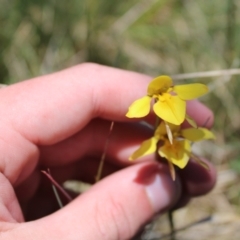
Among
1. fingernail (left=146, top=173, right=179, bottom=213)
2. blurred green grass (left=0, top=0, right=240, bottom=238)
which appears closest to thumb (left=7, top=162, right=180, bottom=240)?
fingernail (left=146, top=173, right=179, bottom=213)

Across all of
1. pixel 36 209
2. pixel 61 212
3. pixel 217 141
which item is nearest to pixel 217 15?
pixel 217 141

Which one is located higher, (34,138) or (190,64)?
(34,138)

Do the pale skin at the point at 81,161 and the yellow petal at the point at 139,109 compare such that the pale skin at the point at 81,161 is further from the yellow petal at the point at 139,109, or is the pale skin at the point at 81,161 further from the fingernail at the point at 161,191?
the yellow petal at the point at 139,109

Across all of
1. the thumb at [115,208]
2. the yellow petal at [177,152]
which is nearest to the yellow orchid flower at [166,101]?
the yellow petal at [177,152]

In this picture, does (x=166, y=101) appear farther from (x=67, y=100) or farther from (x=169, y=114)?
(x=67, y=100)

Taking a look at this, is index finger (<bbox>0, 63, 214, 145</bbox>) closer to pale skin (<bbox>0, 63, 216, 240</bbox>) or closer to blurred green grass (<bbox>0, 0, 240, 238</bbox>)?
pale skin (<bbox>0, 63, 216, 240</bbox>)

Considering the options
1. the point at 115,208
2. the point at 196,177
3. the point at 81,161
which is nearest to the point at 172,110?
the point at 115,208

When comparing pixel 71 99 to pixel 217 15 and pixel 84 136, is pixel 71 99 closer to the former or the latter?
pixel 84 136
